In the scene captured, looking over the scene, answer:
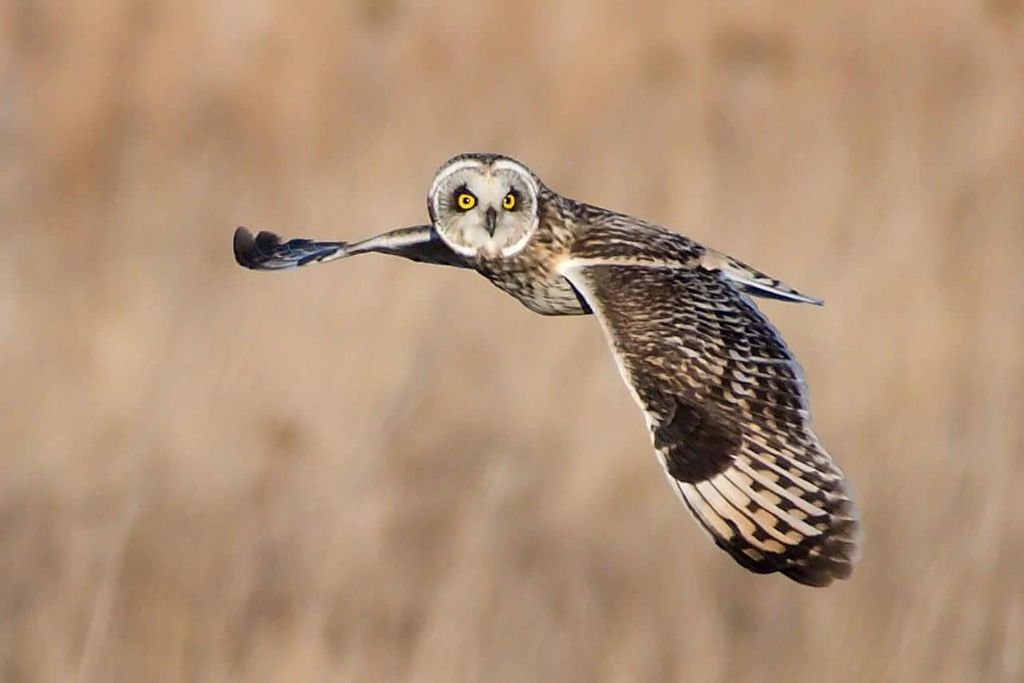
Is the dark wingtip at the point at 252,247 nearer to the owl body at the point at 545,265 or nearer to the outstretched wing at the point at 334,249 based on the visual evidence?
the outstretched wing at the point at 334,249

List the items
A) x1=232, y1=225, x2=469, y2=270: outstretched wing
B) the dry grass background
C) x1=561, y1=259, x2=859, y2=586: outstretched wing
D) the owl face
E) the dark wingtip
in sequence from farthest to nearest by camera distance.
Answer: the dry grass background, the dark wingtip, x1=232, y1=225, x2=469, y2=270: outstretched wing, the owl face, x1=561, y1=259, x2=859, y2=586: outstretched wing

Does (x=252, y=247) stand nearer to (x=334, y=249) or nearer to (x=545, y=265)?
(x=334, y=249)

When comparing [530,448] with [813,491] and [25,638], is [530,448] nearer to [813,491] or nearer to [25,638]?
[25,638]

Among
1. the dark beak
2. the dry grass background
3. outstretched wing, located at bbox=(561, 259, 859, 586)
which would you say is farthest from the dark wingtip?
outstretched wing, located at bbox=(561, 259, 859, 586)

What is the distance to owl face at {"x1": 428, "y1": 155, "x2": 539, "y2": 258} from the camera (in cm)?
359

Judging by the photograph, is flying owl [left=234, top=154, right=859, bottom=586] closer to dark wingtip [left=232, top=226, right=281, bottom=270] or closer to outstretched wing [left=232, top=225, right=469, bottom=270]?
outstretched wing [left=232, top=225, right=469, bottom=270]

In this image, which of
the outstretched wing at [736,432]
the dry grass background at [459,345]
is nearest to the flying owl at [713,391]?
the outstretched wing at [736,432]

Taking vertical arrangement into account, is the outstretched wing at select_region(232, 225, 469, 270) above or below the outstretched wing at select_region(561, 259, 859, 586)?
above

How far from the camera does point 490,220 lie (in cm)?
365

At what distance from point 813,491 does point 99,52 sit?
308 centimetres

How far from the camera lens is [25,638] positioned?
442cm

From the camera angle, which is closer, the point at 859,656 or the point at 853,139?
the point at 859,656

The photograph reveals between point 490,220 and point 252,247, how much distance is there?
2.14 ft

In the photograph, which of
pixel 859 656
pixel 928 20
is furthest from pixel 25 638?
pixel 928 20
